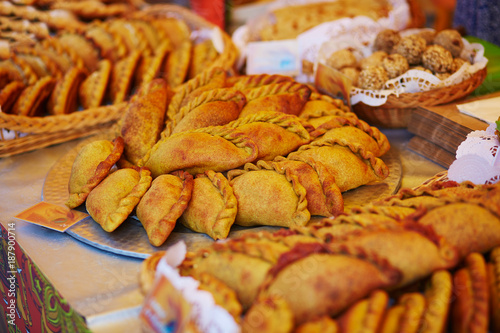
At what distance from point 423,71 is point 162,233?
4.94 feet

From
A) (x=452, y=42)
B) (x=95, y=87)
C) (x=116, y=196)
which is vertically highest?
(x=452, y=42)

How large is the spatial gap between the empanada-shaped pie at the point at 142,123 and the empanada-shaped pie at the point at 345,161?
63cm

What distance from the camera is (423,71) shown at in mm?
2092

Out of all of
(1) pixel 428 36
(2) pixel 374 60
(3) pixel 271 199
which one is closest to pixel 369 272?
(3) pixel 271 199

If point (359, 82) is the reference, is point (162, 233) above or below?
below

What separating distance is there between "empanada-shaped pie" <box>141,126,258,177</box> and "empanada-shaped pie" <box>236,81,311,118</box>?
0.96 ft

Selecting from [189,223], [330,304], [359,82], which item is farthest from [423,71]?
[330,304]

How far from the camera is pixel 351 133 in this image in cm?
178

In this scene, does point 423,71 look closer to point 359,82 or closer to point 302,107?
point 359,82

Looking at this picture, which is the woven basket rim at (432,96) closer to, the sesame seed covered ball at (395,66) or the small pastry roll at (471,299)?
the sesame seed covered ball at (395,66)

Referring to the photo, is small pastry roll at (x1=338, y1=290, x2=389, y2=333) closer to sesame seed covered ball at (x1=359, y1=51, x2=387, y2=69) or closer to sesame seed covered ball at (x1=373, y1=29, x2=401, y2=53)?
sesame seed covered ball at (x1=359, y1=51, x2=387, y2=69)

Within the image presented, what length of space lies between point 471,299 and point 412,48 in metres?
1.60

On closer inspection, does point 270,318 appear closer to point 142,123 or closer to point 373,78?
point 142,123

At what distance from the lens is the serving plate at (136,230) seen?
1.48 meters
